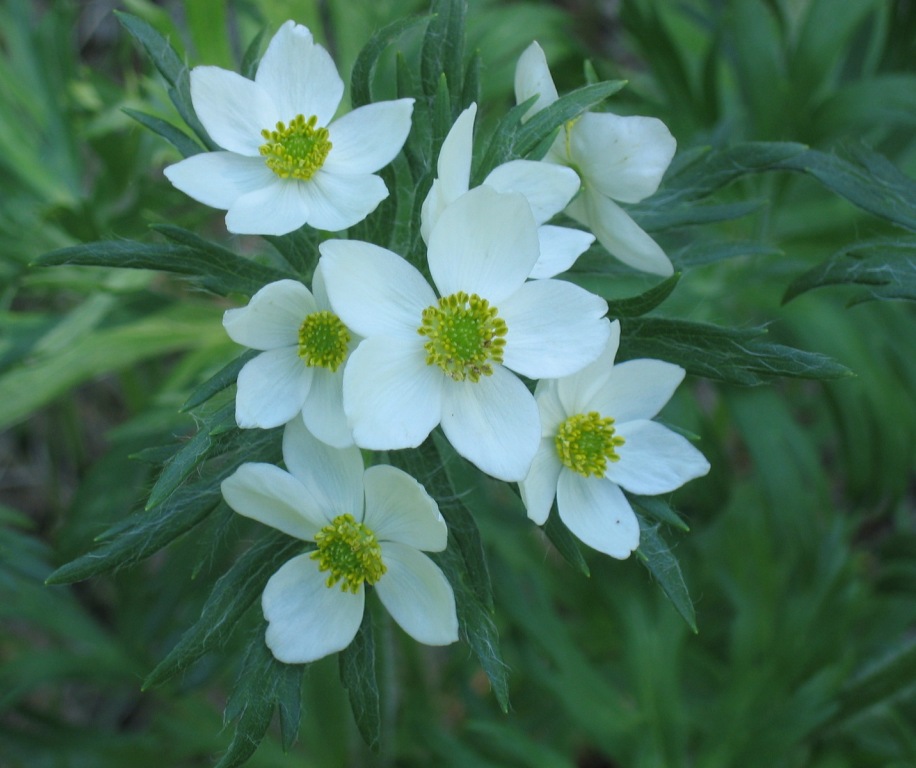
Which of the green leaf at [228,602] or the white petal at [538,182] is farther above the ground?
the white petal at [538,182]

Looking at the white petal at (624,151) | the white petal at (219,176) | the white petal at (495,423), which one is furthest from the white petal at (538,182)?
the white petal at (219,176)

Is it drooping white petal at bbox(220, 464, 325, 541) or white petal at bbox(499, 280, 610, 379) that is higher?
white petal at bbox(499, 280, 610, 379)

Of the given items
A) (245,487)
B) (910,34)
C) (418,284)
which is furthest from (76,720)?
(910,34)

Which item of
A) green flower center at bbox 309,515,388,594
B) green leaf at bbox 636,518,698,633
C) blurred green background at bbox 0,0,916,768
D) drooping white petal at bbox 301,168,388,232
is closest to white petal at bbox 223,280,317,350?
drooping white petal at bbox 301,168,388,232

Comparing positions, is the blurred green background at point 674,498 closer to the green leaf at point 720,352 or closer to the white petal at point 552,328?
the green leaf at point 720,352

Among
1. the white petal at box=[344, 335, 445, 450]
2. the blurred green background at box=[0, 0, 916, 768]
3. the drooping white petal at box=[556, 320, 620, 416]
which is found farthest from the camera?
the blurred green background at box=[0, 0, 916, 768]

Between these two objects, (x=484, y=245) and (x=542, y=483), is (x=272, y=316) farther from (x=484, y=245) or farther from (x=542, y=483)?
(x=542, y=483)

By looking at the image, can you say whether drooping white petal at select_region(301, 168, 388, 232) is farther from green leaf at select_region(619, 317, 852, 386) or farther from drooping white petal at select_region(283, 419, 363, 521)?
green leaf at select_region(619, 317, 852, 386)
